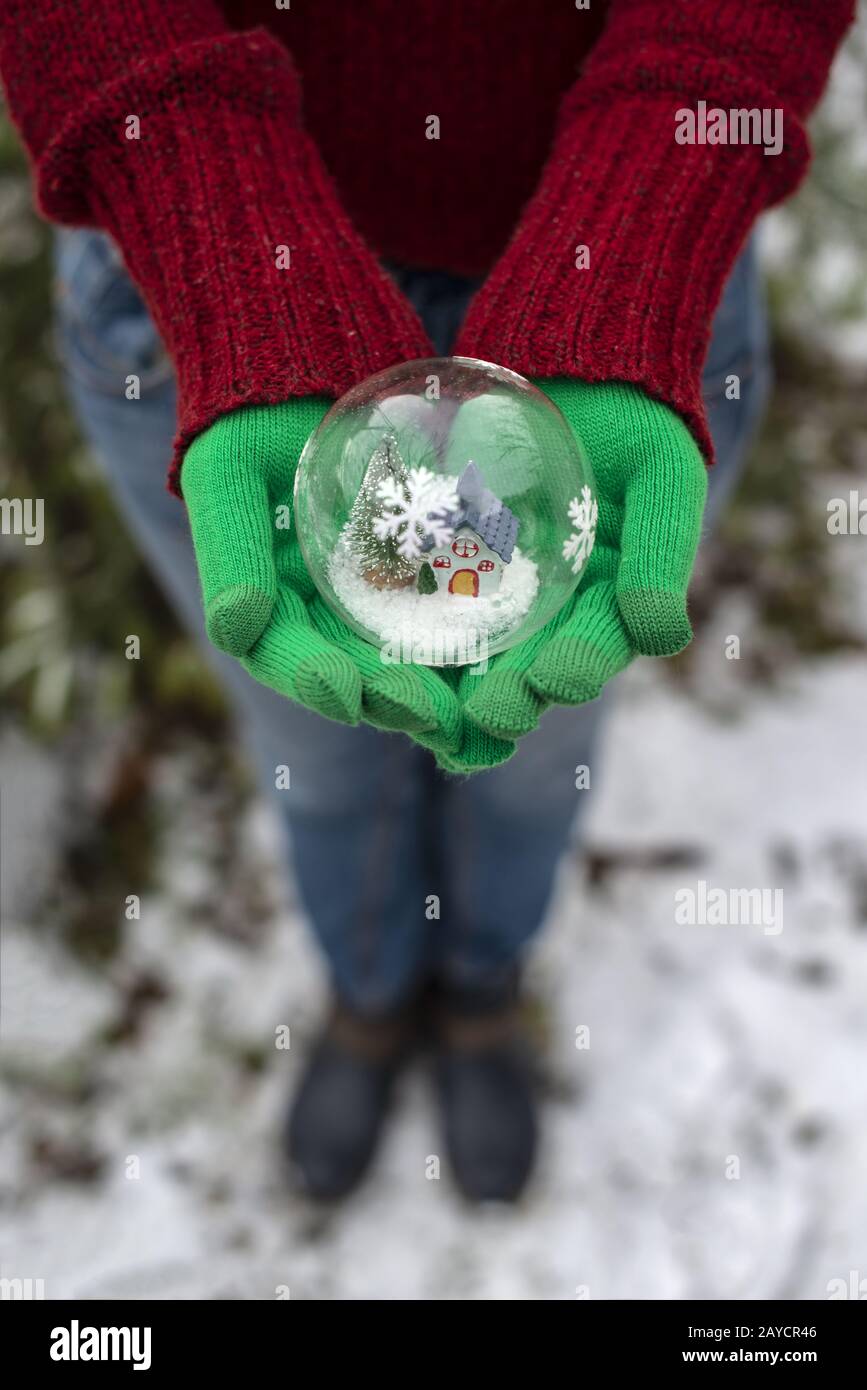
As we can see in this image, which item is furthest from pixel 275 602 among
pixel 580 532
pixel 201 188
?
pixel 201 188

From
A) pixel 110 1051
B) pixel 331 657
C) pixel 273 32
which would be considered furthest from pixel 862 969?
pixel 273 32

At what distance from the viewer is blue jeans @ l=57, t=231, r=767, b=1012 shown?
1.43 m

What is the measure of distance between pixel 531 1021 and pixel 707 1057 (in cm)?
35

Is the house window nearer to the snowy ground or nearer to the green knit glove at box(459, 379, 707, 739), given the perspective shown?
the green knit glove at box(459, 379, 707, 739)

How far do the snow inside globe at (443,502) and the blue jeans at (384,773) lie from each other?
36 centimetres

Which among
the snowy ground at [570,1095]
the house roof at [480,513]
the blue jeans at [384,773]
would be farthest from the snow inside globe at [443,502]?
the snowy ground at [570,1095]

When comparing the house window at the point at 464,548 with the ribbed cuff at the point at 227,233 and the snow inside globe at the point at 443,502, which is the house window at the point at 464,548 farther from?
the ribbed cuff at the point at 227,233

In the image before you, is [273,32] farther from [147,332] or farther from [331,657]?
[331,657]

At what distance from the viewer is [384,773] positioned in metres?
1.73

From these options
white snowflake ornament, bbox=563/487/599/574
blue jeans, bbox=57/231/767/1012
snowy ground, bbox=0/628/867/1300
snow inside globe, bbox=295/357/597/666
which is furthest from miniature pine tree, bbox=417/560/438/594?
snowy ground, bbox=0/628/867/1300

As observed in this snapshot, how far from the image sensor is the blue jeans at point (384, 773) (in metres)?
1.43

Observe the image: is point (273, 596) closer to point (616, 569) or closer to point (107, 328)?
point (616, 569)

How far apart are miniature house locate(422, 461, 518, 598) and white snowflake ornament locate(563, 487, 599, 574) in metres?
0.05

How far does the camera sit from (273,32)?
125 cm
